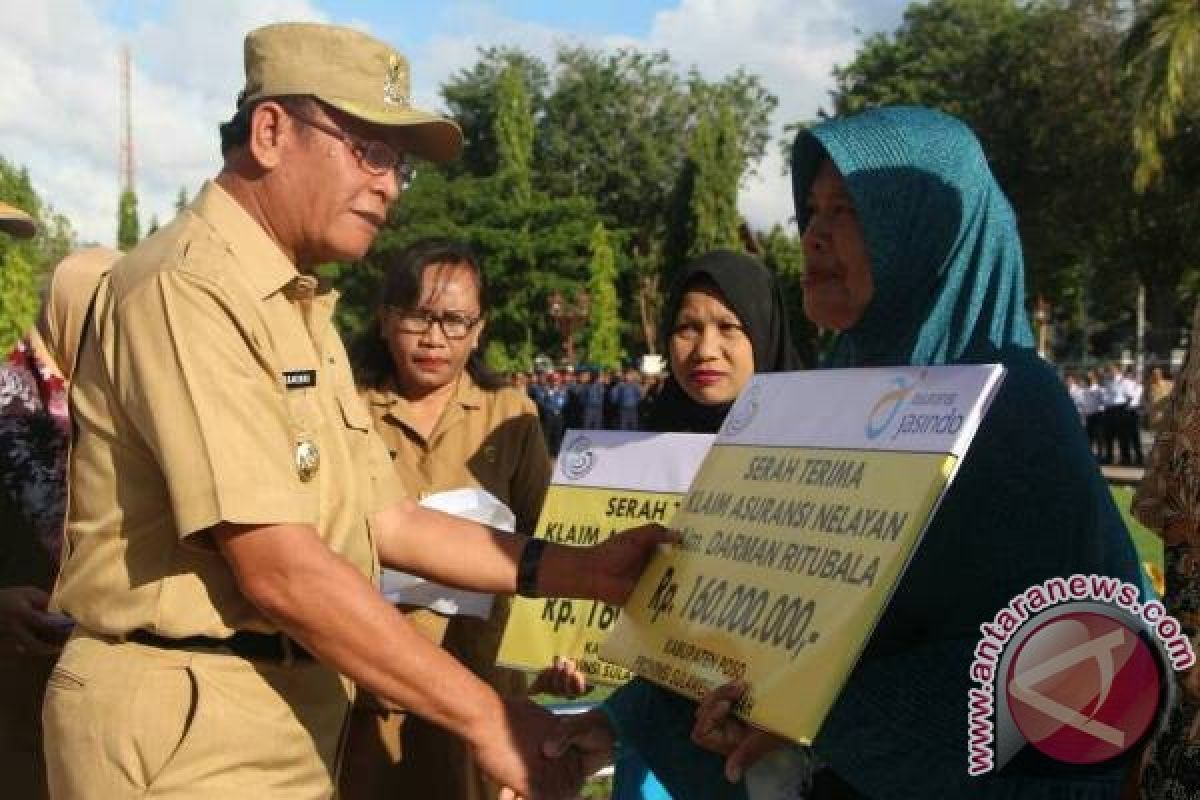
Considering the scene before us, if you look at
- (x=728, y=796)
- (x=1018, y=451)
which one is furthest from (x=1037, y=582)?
(x=728, y=796)

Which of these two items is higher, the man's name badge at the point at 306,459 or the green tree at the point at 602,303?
the green tree at the point at 602,303

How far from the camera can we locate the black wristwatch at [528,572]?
3359mm

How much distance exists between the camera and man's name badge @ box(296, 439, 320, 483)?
2.50m

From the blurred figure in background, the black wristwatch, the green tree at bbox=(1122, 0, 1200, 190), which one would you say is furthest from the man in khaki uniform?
the green tree at bbox=(1122, 0, 1200, 190)

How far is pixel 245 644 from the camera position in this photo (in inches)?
99.7

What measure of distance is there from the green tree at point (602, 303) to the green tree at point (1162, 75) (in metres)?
29.6

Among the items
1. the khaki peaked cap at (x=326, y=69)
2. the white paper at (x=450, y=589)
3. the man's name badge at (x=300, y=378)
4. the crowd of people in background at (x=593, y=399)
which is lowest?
the crowd of people in background at (x=593, y=399)

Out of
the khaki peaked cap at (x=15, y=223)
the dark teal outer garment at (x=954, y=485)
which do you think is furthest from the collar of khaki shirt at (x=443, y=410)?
the dark teal outer garment at (x=954, y=485)

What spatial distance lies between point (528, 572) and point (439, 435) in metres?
1.03

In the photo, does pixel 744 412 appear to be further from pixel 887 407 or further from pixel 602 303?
pixel 602 303

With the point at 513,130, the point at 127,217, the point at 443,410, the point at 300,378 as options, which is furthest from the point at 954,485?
the point at 127,217

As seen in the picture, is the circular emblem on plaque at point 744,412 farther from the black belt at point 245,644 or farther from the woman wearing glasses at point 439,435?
the woman wearing glasses at point 439,435

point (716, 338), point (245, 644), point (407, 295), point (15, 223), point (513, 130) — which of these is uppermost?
point (513, 130)

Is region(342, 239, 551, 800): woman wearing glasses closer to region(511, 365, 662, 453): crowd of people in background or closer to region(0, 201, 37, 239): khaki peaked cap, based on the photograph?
region(0, 201, 37, 239): khaki peaked cap
